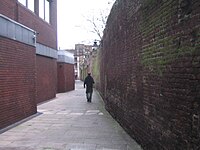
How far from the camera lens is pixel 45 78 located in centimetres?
2297

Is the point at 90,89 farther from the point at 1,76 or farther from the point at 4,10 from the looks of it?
the point at 1,76

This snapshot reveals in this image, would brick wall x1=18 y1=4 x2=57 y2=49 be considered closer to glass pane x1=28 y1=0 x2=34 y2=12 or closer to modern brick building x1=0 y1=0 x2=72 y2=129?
modern brick building x1=0 y1=0 x2=72 y2=129

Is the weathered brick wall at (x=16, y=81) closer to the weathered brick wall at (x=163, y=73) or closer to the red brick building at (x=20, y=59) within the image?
the red brick building at (x=20, y=59)

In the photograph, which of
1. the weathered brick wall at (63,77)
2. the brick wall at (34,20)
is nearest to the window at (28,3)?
the brick wall at (34,20)

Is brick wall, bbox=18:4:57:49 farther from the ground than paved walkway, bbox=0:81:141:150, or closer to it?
farther from the ground

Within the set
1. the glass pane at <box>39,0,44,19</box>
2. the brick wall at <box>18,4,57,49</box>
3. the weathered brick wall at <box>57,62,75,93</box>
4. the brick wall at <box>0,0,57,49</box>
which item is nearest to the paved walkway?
the brick wall at <box>0,0,57,49</box>

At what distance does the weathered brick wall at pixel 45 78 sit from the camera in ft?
68.6

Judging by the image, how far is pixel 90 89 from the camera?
877 inches

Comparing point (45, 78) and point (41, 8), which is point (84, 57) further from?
point (41, 8)

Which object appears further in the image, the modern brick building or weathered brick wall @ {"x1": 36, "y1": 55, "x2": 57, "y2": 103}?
weathered brick wall @ {"x1": 36, "y1": 55, "x2": 57, "y2": 103}

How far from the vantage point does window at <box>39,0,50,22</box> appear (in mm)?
22322

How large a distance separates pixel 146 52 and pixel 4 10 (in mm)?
8191

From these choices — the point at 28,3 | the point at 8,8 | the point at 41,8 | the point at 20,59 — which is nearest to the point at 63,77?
the point at 41,8

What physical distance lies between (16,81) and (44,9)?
11538 millimetres
